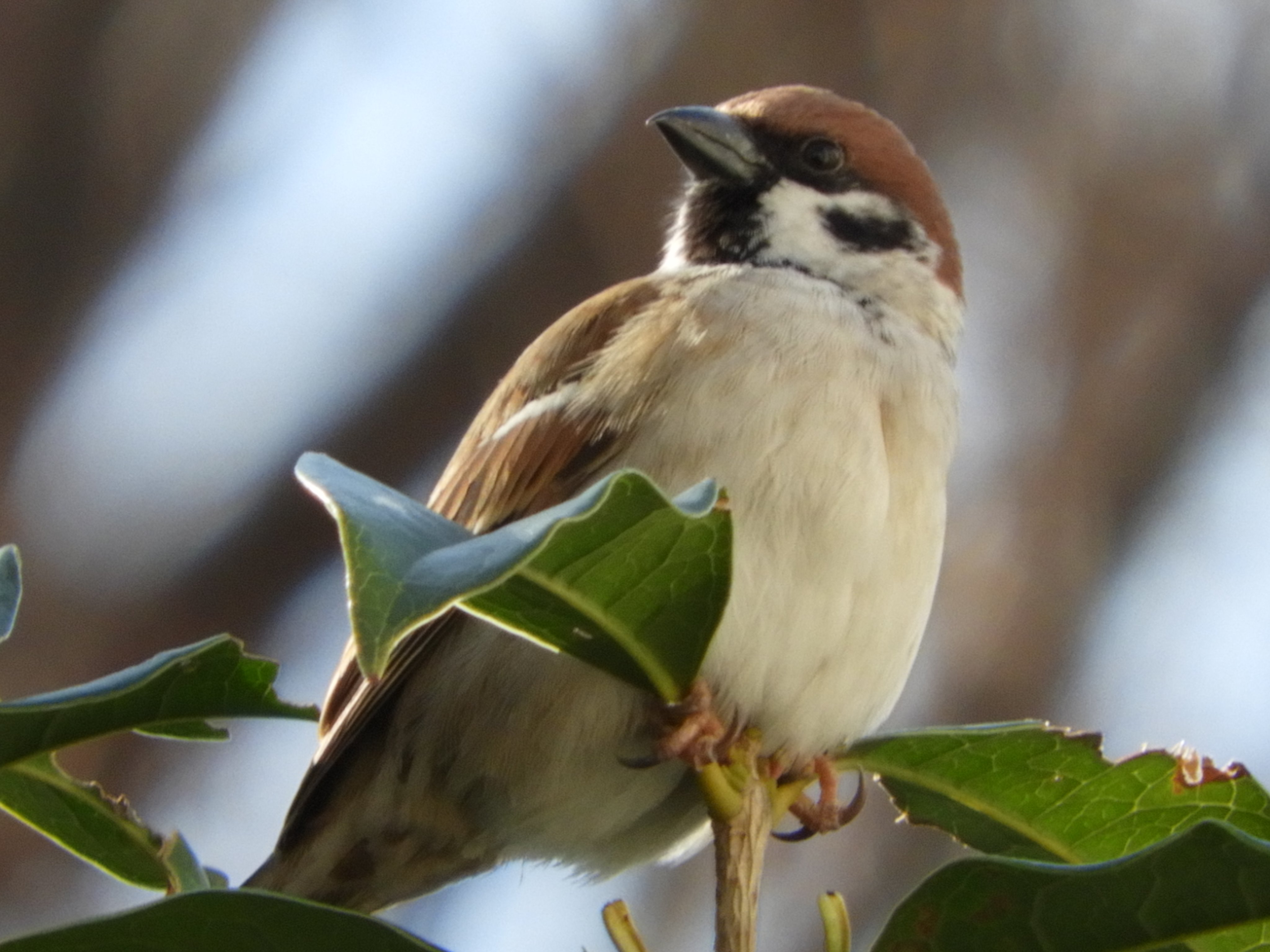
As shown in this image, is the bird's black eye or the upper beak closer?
the upper beak

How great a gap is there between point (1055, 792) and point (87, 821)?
875 millimetres

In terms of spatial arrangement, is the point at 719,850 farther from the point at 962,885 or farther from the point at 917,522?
the point at 917,522

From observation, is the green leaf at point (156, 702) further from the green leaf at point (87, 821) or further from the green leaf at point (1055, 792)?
the green leaf at point (1055, 792)

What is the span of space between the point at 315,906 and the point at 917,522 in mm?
1169

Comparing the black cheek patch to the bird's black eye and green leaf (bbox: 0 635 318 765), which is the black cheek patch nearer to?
the bird's black eye

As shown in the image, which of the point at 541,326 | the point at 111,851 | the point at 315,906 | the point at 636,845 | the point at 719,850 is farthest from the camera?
the point at 541,326

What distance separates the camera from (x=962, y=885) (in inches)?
44.9

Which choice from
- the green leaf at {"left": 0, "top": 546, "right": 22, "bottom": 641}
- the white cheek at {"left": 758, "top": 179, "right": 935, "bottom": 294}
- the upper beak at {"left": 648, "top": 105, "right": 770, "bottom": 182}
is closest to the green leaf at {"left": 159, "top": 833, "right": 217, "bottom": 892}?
the green leaf at {"left": 0, "top": 546, "right": 22, "bottom": 641}

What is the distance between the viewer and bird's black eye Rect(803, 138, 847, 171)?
2.79m

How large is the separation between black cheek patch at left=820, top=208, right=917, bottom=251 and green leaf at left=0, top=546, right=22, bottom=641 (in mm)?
1672

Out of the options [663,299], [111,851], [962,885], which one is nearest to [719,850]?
[962,885]

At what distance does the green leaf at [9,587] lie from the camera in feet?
3.92

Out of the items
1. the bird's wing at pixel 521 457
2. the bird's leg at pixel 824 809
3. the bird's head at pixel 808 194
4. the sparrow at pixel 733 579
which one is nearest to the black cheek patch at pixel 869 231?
the bird's head at pixel 808 194

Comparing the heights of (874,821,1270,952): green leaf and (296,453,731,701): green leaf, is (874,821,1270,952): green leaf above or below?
below
